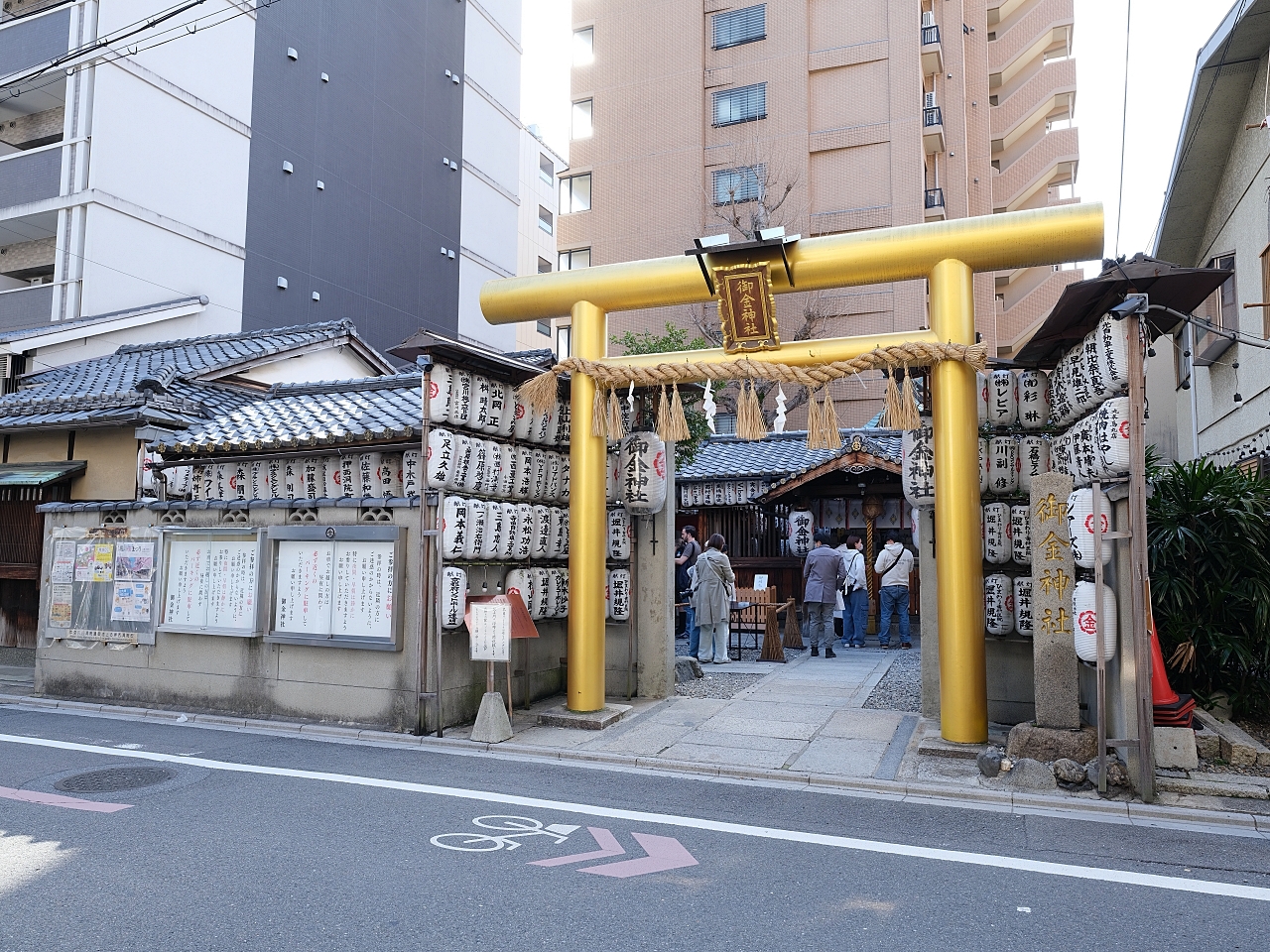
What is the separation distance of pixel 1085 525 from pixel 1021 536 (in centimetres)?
191

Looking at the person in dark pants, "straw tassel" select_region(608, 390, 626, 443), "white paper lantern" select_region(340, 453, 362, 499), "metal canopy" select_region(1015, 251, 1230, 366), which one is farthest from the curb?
the person in dark pants

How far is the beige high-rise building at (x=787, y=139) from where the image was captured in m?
31.9

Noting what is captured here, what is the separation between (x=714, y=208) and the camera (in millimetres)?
34312

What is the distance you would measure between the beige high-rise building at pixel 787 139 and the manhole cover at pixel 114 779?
83.5 feet

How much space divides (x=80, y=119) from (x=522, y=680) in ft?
57.7

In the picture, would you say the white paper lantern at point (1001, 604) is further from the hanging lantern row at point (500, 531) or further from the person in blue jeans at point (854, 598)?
the person in blue jeans at point (854, 598)

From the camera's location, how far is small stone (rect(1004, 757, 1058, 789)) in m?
7.36

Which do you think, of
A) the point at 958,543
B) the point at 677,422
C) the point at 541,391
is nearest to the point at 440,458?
the point at 541,391

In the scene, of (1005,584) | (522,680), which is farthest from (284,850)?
(1005,584)

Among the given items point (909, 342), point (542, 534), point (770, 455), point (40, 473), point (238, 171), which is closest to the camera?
point (909, 342)

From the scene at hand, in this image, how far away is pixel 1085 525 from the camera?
7.58 meters

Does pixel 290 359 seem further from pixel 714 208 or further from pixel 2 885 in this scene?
pixel 714 208

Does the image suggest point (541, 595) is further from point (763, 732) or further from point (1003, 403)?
point (1003, 403)

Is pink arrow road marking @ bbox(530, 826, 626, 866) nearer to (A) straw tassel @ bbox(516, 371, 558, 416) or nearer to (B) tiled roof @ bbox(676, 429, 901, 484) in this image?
(A) straw tassel @ bbox(516, 371, 558, 416)
